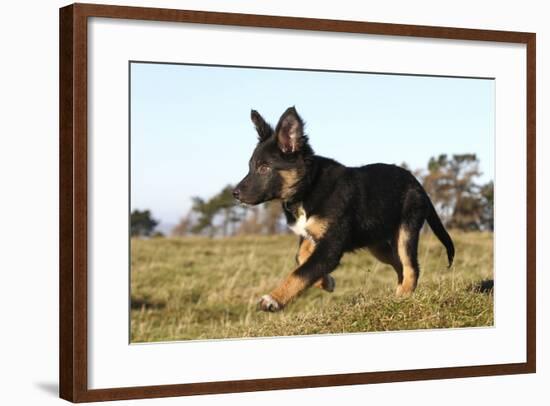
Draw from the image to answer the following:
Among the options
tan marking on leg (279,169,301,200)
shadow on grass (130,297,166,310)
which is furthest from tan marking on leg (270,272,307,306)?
shadow on grass (130,297,166,310)

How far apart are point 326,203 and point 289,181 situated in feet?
1.02

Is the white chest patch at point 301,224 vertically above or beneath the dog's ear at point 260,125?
beneath

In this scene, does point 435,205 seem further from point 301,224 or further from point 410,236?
point 301,224

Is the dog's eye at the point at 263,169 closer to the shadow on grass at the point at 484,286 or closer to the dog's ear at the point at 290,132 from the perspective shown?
the dog's ear at the point at 290,132

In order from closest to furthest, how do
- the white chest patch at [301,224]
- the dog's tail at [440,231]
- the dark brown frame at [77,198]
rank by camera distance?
the dark brown frame at [77,198] < the white chest patch at [301,224] < the dog's tail at [440,231]

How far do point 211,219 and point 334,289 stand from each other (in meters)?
1.03

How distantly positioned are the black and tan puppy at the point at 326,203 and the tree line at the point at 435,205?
12 centimetres

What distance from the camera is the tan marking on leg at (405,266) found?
9.41 metres

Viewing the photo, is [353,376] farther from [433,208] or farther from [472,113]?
[472,113]

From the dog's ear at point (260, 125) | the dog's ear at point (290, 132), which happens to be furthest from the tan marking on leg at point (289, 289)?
the dog's ear at point (260, 125)

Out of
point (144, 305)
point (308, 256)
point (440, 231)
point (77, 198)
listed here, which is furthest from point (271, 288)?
point (77, 198)

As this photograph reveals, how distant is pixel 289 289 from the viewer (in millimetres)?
8992

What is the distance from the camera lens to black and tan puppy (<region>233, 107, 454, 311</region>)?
891 centimetres

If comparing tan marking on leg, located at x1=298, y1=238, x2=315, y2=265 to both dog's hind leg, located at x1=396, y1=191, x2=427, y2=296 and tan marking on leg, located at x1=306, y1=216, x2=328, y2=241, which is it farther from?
dog's hind leg, located at x1=396, y1=191, x2=427, y2=296
